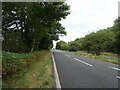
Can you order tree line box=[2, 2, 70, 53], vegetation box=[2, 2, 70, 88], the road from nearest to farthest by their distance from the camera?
the road
vegetation box=[2, 2, 70, 88]
tree line box=[2, 2, 70, 53]

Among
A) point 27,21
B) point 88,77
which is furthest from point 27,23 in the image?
point 88,77

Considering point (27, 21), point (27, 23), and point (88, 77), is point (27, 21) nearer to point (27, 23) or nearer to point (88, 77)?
point (27, 23)

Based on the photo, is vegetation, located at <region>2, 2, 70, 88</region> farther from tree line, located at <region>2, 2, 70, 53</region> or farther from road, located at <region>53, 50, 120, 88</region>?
road, located at <region>53, 50, 120, 88</region>

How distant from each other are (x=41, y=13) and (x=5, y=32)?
1192 centimetres

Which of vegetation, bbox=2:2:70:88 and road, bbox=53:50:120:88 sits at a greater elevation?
vegetation, bbox=2:2:70:88

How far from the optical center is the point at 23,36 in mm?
43531

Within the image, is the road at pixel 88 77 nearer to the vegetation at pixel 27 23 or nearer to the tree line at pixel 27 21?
the vegetation at pixel 27 23

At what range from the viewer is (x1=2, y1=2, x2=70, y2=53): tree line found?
31531 millimetres

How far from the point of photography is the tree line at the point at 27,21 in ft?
103

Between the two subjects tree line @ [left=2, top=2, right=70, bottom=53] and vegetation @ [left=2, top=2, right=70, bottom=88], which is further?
tree line @ [left=2, top=2, right=70, bottom=53]

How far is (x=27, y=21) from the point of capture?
123 feet

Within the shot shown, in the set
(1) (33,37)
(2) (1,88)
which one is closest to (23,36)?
(1) (33,37)

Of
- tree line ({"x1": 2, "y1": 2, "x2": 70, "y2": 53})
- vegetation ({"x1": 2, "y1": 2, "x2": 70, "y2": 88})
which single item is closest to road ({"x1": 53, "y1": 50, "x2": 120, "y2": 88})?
vegetation ({"x1": 2, "y1": 2, "x2": 70, "y2": 88})

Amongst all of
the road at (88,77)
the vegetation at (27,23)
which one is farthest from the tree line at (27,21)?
the road at (88,77)
